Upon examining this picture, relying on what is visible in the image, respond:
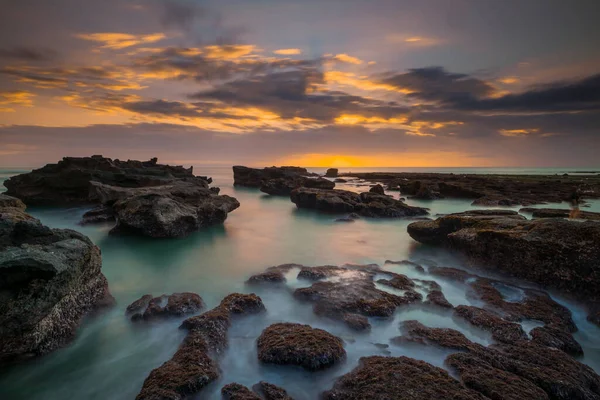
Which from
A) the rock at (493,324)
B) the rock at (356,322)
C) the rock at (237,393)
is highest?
the rock at (493,324)

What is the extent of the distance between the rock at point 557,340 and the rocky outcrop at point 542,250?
7.91 feet

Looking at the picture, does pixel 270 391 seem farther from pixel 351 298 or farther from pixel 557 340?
pixel 557 340

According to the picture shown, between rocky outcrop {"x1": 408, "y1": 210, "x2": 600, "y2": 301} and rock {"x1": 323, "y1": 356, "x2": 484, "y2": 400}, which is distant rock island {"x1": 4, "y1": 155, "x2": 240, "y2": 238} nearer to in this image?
rock {"x1": 323, "y1": 356, "x2": 484, "y2": 400}

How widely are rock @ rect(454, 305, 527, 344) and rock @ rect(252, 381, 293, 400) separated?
166 inches

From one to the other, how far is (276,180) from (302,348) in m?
35.3

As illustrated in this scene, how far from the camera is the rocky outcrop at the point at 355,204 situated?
21.5 m

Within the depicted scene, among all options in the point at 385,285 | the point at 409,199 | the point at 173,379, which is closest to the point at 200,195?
the point at 385,285

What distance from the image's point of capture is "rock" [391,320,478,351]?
5.58m

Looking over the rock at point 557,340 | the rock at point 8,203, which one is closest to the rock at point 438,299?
the rock at point 557,340

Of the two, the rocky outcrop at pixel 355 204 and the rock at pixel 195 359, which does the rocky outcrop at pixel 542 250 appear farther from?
the rocky outcrop at pixel 355 204

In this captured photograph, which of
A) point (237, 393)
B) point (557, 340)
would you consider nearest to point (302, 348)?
point (237, 393)

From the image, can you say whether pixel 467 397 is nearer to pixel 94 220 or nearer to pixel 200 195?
pixel 200 195

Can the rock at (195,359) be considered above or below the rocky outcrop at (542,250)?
below

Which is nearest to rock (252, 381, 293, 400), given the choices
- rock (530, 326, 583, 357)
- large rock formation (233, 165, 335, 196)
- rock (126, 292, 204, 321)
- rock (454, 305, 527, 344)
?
rock (126, 292, 204, 321)
